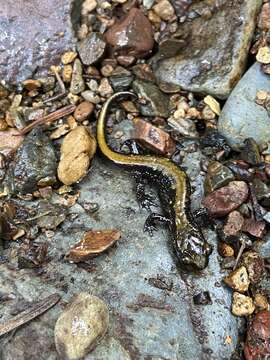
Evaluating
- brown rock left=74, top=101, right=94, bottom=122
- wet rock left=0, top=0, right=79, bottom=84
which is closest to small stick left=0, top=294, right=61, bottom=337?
brown rock left=74, top=101, right=94, bottom=122

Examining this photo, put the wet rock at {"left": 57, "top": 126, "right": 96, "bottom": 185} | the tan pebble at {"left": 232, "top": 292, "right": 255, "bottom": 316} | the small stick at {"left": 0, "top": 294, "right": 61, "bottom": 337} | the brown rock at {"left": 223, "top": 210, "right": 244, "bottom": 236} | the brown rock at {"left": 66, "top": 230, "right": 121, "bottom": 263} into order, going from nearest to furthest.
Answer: the small stick at {"left": 0, "top": 294, "right": 61, "bottom": 337} → the tan pebble at {"left": 232, "top": 292, "right": 255, "bottom": 316} → the brown rock at {"left": 66, "top": 230, "right": 121, "bottom": 263} → the brown rock at {"left": 223, "top": 210, "right": 244, "bottom": 236} → the wet rock at {"left": 57, "top": 126, "right": 96, "bottom": 185}

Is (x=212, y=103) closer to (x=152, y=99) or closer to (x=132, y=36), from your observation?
(x=152, y=99)

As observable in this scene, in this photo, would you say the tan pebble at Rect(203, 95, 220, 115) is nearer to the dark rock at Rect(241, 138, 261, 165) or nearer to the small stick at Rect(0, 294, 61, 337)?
the dark rock at Rect(241, 138, 261, 165)

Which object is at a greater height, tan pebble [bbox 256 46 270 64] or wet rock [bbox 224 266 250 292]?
tan pebble [bbox 256 46 270 64]

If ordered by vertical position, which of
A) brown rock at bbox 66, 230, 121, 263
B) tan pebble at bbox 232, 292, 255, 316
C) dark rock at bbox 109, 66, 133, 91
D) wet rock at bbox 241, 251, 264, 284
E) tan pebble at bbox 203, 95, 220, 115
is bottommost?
tan pebble at bbox 232, 292, 255, 316

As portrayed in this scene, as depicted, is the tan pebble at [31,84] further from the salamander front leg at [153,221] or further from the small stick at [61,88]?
the salamander front leg at [153,221]

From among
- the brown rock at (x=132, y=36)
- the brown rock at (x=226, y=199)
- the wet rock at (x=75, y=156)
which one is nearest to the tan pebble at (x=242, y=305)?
the brown rock at (x=226, y=199)
